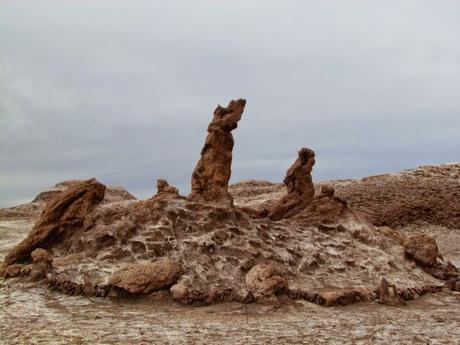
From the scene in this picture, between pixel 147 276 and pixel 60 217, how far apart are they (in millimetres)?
3963

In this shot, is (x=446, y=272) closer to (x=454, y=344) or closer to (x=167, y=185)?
(x=454, y=344)

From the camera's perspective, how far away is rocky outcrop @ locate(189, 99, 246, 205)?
16391 millimetres

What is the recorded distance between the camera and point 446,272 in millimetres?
16578

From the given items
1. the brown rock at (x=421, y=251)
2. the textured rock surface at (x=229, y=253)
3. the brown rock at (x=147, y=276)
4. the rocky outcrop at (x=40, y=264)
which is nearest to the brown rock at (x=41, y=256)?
the rocky outcrop at (x=40, y=264)

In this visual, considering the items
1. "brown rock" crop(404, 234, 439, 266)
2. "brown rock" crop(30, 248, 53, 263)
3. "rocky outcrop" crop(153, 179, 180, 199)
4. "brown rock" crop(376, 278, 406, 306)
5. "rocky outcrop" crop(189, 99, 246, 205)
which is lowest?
"brown rock" crop(376, 278, 406, 306)

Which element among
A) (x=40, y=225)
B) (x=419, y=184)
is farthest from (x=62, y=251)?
(x=419, y=184)

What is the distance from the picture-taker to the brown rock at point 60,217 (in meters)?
14.7

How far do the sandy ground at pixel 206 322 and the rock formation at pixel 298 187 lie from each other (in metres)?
5.24

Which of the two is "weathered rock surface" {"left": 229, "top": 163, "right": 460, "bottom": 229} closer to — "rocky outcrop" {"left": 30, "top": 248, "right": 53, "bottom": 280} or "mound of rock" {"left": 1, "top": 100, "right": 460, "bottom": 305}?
"mound of rock" {"left": 1, "top": 100, "right": 460, "bottom": 305}

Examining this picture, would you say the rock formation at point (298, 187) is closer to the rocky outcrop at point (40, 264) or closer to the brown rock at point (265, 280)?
the brown rock at point (265, 280)

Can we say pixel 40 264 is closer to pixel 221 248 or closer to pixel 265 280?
pixel 221 248

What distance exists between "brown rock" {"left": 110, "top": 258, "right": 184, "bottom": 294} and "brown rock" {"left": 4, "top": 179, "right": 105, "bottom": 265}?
3141 millimetres

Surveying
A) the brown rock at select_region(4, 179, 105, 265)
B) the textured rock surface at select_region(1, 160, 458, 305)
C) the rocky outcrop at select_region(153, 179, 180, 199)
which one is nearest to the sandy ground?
the textured rock surface at select_region(1, 160, 458, 305)

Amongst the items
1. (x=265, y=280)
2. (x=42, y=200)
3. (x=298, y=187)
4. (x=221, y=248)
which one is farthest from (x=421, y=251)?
(x=42, y=200)
